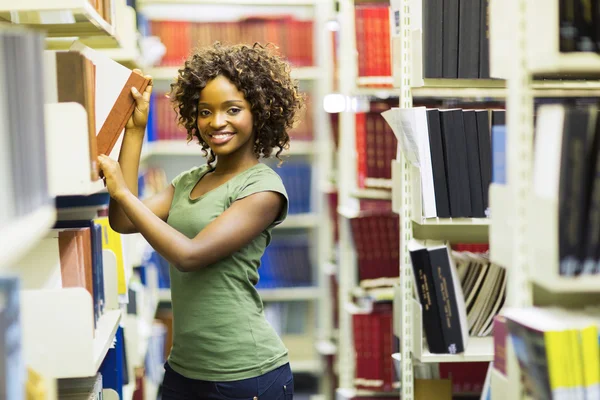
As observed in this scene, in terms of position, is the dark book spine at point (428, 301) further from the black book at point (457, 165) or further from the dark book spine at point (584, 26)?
the dark book spine at point (584, 26)

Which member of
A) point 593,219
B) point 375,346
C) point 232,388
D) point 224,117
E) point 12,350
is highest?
point 224,117

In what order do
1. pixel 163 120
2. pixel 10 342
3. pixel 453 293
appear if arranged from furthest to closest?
pixel 163 120 < pixel 453 293 < pixel 10 342

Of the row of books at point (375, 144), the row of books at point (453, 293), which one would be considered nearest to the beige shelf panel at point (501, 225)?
the row of books at point (453, 293)

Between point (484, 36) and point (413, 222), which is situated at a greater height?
point (484, 36)

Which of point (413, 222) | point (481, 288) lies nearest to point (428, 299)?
point (481, 288)

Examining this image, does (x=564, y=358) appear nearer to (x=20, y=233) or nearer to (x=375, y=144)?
(x=20, y=233)

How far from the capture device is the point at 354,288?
325 centimetres

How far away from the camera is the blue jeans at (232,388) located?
178cm

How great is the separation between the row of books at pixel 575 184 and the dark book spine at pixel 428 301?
89cm

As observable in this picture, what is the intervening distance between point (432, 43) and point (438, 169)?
1.16ft

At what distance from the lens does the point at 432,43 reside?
224cm

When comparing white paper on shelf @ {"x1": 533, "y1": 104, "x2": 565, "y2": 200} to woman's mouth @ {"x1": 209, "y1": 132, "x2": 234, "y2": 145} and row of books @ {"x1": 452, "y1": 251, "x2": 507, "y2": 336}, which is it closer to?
woman's mouth @ {"x1": 209, "y1": 132, "x2": 234, "y2": 145}

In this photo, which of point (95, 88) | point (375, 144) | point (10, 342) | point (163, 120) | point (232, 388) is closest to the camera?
point (10, 342)

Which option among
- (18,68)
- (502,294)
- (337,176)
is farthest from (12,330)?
(337,176)
